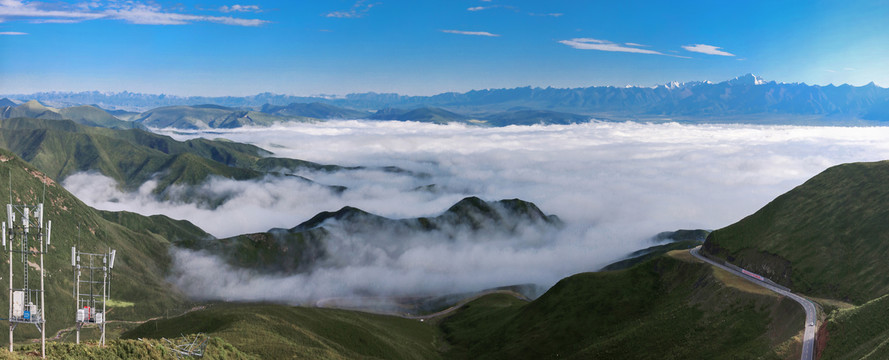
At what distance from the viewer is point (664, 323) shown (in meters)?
156

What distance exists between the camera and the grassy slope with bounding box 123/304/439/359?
141 m

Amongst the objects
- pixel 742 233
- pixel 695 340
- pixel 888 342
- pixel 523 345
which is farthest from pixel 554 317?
pixel 888 342

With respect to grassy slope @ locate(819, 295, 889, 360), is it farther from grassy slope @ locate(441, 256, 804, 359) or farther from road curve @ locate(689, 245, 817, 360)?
grassy slope @ locate(441, 256, 804, 359)

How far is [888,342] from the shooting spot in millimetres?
83562

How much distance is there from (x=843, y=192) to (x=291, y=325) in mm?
196722

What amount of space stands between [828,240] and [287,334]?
173481 millimetres

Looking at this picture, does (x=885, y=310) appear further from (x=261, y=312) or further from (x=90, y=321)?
(x=261, y=312)

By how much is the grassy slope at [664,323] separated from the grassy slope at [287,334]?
39.0 metres

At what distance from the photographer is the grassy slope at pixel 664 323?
12812 cm

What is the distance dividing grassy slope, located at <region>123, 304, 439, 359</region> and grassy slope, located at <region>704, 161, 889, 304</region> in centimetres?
12069

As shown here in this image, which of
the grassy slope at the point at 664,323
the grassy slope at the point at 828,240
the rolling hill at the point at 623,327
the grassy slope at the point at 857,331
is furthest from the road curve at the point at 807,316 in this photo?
the grassy slope at the point at 828,240

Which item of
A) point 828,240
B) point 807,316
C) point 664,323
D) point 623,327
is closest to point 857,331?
point 807,316

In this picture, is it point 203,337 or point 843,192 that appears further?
point 843,192

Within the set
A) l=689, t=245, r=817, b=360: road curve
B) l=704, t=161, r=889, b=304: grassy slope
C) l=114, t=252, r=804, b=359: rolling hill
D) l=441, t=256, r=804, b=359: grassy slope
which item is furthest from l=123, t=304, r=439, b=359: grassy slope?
l=704, t=161, r=889, b=304: grassy slope
